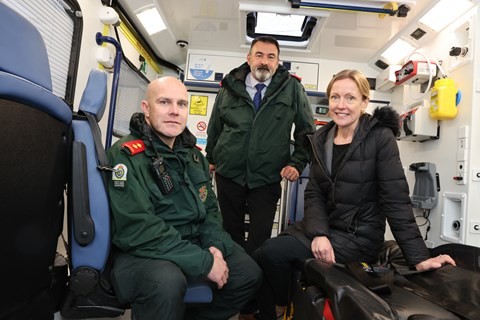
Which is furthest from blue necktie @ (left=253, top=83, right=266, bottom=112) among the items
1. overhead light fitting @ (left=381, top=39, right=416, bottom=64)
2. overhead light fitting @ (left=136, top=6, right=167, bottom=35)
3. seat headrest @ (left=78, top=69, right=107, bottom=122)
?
overhead light fitting @ (left=381, top=39, right=416, bottom=64)

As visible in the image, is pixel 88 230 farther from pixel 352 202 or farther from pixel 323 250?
pixel 352 202

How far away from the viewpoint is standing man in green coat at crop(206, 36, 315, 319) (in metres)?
2.40

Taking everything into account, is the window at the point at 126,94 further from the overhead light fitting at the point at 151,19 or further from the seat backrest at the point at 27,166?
the seat backrest at the point at 27,166

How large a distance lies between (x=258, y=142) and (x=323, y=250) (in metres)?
0.97

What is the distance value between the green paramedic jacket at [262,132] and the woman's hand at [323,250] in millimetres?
714

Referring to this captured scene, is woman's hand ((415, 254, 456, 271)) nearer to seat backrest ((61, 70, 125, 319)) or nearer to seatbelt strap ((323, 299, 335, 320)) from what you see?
seatbelt strap ((323, 299, 335, 320))

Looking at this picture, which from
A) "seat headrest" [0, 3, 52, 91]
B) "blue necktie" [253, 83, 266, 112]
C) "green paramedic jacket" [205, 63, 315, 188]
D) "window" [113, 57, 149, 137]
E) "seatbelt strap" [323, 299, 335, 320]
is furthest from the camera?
"window" [113, 57, 149, 137]

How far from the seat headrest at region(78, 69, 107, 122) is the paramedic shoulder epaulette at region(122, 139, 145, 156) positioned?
0.60 ft

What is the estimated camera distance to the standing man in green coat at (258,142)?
2.40 m

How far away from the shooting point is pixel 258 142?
2402 millimetres

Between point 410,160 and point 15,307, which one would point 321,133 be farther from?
point 410,160

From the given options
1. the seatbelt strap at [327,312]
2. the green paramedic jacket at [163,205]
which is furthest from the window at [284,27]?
the seatbelt strap at [327,312]

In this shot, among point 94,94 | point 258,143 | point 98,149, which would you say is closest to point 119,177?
point 98,149

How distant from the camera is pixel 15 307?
1055mm
